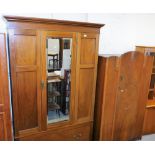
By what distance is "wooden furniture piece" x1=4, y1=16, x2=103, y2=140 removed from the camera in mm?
1764

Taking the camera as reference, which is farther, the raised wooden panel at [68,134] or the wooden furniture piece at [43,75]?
the raised wooden panel at [68,134]

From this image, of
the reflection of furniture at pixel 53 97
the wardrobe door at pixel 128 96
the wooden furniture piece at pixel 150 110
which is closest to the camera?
the reflection of furniture at pixel 53 97

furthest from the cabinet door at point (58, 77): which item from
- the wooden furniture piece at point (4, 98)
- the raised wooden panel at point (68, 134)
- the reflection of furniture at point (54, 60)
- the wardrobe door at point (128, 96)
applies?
the wardrobe door at point (128, 96)

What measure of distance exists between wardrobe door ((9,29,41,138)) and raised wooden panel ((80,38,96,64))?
59 cm

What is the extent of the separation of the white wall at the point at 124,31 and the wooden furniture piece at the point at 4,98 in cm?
153

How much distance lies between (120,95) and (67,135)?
3.27 ft

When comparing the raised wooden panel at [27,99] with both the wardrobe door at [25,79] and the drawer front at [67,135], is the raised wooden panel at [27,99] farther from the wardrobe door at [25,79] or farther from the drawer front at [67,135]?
the drawer front at [67,135]

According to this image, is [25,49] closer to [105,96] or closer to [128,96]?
[105,96]

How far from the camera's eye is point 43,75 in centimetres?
196

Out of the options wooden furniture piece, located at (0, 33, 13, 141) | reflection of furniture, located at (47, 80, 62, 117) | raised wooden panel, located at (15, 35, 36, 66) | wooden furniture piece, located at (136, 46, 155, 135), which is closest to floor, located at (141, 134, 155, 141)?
wooden furniture piece, located at (136, 46, 155, 135)

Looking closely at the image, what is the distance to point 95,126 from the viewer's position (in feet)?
8.53

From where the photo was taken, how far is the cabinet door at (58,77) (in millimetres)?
1926

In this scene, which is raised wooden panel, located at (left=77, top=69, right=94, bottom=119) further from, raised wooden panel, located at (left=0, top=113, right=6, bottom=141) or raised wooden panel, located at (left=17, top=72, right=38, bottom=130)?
raised wooden panel, located at (left=0, top=113, right=6, bottom=141)

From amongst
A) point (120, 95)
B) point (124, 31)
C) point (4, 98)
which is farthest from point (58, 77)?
point (124, 31)
